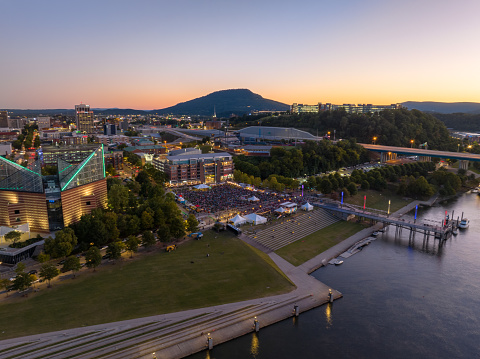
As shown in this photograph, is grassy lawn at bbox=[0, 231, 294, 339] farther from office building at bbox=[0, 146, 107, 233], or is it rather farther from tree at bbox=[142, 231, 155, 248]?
office building at bbox=[0, 146, 107, 233]

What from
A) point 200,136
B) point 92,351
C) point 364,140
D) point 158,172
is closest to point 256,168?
point 158,172

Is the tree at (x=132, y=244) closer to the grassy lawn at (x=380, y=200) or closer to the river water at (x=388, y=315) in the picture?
the river water at (x=388, y=315)

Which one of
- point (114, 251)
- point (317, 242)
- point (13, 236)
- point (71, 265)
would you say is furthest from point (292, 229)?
point (13, 236)

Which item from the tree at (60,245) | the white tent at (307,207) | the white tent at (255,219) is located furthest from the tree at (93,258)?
the white tent at (307,207)

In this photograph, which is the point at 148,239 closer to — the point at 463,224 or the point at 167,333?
the point at 167,333

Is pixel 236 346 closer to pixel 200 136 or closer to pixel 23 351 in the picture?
pixel 23 351

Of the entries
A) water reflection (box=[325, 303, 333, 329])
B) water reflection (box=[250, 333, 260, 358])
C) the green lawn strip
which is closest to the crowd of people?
the green lawn strip
